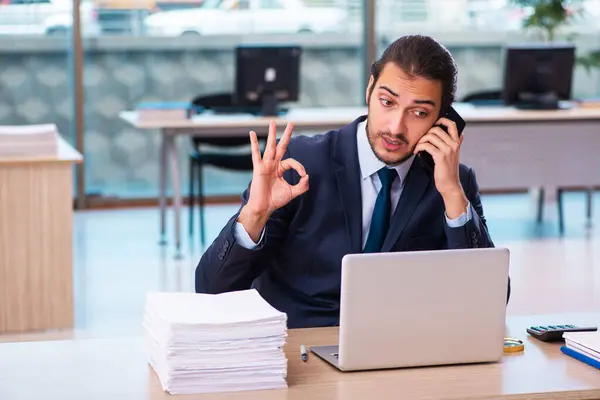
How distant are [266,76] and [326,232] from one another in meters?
4.15

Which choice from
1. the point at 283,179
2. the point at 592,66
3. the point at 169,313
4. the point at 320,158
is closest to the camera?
the point at 169,313

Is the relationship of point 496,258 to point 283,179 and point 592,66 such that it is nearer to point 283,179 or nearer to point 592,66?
point 283,179

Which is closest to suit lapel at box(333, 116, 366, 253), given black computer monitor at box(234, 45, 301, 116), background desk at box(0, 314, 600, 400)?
background desk at box(0, 314, 600, 400)

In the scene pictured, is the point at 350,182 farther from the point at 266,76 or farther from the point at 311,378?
the point at 266,76

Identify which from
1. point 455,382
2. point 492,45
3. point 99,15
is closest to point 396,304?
point 455,382

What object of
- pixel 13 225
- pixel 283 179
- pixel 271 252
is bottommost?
pixel 13 225

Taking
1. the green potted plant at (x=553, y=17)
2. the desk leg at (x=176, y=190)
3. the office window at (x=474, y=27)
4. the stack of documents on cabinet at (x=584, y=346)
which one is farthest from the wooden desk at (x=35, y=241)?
the green potted plant at (x=553, y=17)

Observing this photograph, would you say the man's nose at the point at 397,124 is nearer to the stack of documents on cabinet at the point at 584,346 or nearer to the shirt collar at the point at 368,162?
the shirt collar at the point at 368,162

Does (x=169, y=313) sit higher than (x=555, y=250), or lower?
higher

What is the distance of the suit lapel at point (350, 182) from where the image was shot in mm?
2469

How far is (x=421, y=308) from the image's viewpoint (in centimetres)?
192

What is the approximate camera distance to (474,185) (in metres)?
2.61

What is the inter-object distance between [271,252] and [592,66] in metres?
6.59

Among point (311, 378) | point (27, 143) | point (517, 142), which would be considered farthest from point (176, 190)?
point (311, 378)
